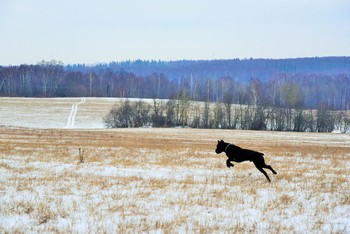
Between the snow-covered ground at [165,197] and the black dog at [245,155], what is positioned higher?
the black dog at [245,155]

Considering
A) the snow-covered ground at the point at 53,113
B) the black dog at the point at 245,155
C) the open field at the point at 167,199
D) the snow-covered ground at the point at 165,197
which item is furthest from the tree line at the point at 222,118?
the black dog at the point at 245,155

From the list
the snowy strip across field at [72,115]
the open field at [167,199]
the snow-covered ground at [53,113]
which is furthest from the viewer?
the snow-covered ground at [53,113]

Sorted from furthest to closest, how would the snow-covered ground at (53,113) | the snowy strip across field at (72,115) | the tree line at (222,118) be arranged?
the tree line at (222,118), the snow-covered ground at (53,113), the snowy strip across field at (72,115)

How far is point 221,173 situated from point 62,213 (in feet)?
28.4

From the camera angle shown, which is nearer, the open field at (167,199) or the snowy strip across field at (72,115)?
the open field at (167,199)

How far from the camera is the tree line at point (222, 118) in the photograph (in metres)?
→ 91.8

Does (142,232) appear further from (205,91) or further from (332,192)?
(205,91)

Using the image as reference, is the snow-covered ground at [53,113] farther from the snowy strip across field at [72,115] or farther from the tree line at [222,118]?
the tree line at [222,118]

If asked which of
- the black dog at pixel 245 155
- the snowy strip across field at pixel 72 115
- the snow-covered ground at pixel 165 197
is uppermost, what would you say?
the black dog at pixel 245 155

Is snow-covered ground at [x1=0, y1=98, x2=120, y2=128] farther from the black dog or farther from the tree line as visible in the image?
the black dog

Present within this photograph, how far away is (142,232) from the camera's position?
25.7ft

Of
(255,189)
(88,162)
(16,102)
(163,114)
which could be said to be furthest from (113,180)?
(16,102)

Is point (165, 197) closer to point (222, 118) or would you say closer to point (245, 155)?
point (245, 155)

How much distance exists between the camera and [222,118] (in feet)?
315
